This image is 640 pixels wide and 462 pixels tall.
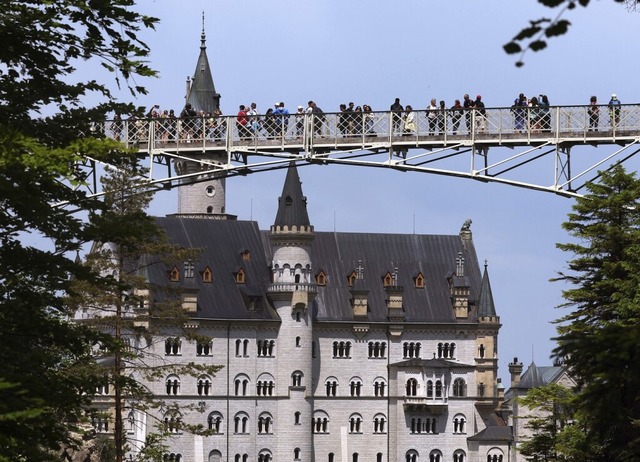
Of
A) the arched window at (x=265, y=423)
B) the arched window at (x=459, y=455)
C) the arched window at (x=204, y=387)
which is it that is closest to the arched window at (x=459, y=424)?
the arched window at (x=459, y=455)

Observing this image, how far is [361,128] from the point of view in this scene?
5528cm

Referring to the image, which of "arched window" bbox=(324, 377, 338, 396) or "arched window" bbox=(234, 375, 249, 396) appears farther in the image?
"arched window" bbox=(324, 377, 338, 396)

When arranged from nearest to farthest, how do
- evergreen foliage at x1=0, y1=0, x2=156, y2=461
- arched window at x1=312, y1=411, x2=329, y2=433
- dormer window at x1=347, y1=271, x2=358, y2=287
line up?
evergreen foliage at x1=0, y1=0, x2=156, y2=461 → arched window at x1=312, y1=411, x2=329, y2=433 → dormer window at x1=347, y1=271, x2=358, y2=287

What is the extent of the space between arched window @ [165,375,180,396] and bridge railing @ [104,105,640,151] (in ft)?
267

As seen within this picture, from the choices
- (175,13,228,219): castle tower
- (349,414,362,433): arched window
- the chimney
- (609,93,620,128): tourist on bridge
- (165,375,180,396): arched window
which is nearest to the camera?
(609,93,620,128): tourist on bridge

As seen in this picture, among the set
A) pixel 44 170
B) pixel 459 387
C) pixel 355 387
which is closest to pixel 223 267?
pixel 355 387

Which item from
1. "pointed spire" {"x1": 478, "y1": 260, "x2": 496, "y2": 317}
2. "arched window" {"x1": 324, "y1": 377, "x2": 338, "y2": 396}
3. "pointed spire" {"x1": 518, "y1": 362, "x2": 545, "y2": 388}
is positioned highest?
"pointed spire" {"x1": 478, "y1": 260, "x2": 496, "y2": 317}

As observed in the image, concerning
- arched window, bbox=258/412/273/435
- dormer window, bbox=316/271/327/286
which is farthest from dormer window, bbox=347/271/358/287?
arched window, bbox=258/412/273/435

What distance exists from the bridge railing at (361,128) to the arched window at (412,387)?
90.0 m

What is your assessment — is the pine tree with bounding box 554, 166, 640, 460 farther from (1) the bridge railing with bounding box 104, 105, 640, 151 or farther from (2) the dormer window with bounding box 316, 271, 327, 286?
(2) the dormer window with bounding box 316, 271, 327, 286

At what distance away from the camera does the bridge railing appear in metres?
51.7

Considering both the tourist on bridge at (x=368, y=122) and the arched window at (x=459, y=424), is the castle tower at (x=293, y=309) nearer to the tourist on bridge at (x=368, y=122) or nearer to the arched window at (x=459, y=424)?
the arched window at (x=459, y=424)

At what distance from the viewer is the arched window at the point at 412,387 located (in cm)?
14550

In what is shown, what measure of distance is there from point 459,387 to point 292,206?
684 inches
